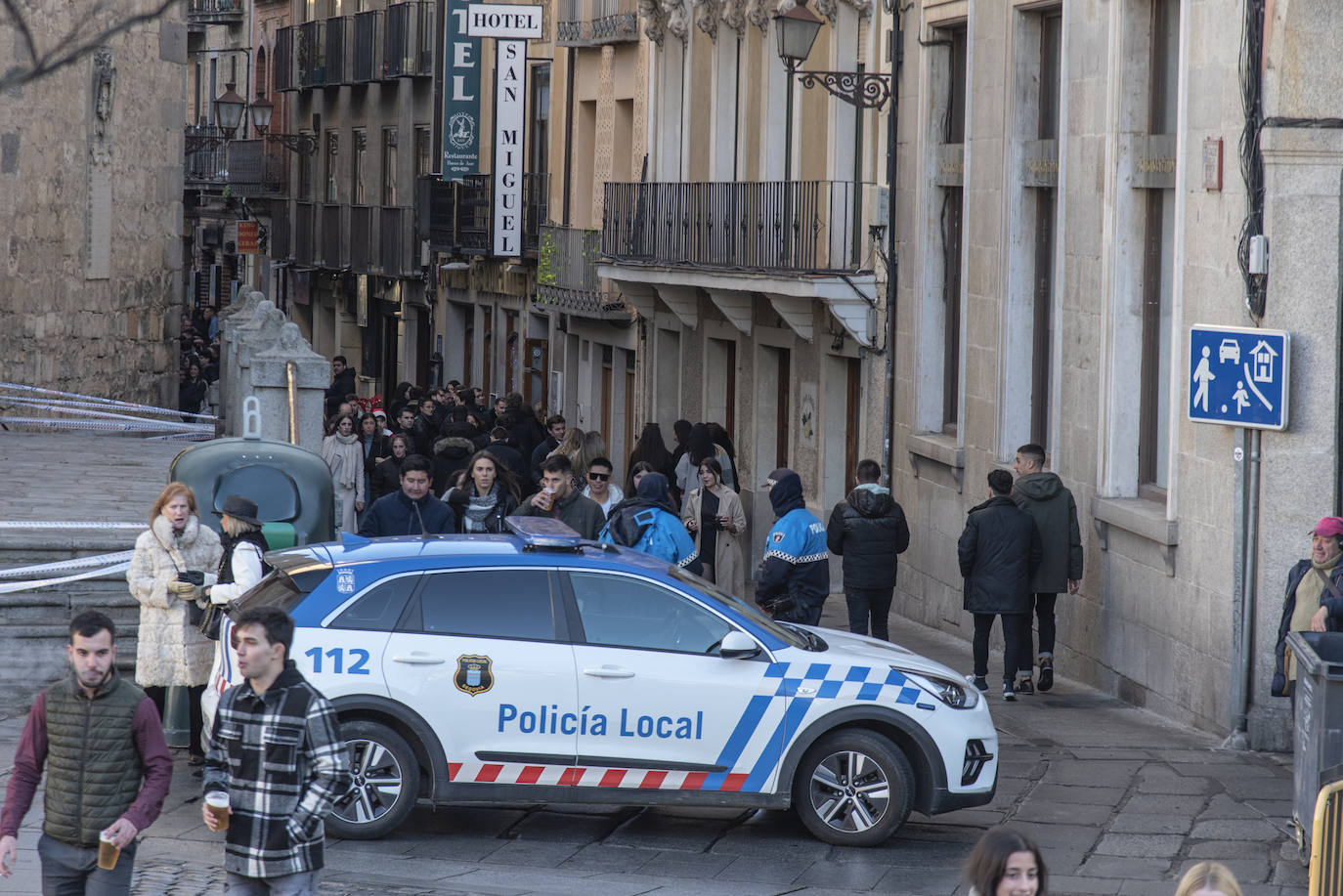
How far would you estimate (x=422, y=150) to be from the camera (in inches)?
1617

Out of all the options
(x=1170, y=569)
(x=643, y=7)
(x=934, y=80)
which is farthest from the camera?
(x=643, y=7)

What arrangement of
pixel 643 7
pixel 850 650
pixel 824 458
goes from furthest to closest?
pixel 643 7, pixel 824 458, pixel 850 650

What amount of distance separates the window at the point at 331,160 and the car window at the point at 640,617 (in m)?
38.2

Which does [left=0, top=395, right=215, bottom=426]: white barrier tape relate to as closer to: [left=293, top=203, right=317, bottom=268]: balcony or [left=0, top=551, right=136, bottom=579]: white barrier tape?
[left=0, top=551, right=136, bottom=579]: white barrier tape

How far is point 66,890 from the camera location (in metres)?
6.77

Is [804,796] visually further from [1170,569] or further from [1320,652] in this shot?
[1170,569]

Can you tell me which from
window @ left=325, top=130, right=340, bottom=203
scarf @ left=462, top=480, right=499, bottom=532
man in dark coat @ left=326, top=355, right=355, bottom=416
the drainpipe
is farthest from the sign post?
scarf @ left=462, top=480, right=499, bottom=532

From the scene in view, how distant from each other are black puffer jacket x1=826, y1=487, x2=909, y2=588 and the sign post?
1781 centimetres

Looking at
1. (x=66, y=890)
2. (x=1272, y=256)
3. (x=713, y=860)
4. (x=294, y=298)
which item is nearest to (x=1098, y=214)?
(x=1272, y=256)

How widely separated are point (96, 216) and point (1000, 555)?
1331 centimetres

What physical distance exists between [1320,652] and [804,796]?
2540mm

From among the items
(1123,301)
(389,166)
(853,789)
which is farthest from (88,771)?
(389,166)

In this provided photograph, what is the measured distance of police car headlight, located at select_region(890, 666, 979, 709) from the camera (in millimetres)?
9938

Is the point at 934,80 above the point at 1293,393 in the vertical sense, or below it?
above
